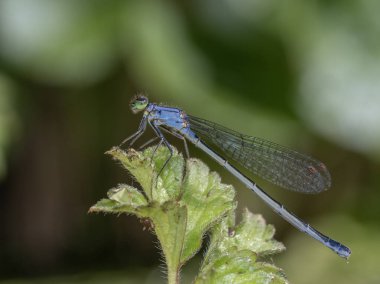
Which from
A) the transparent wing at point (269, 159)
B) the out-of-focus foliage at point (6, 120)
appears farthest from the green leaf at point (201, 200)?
the out-of-focus foliage at point (6, 120)

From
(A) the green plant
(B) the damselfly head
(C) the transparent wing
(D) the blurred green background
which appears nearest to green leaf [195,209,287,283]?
(A) the green plant

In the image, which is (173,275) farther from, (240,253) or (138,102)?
(138,102)

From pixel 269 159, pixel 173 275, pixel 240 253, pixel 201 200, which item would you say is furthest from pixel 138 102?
pixel 173 275

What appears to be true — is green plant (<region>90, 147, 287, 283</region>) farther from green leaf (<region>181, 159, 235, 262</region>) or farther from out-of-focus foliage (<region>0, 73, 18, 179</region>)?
out-of-focus foliage (<region>0, 73, 18, 179</region>)

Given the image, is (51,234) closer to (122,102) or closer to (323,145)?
(122,102)

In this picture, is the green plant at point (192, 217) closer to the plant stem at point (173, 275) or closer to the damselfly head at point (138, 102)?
the plant stem at point (173, 275)

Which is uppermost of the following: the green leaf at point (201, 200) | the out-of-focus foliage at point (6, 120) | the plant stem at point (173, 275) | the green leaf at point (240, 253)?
the out-of-focus foliage at point (6, 120)
